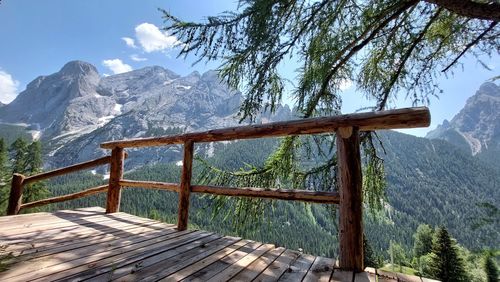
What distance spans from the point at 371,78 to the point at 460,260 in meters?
16.6

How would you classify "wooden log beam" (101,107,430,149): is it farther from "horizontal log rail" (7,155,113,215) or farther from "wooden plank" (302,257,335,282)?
"horizontal log rail" (7,155,113,215)

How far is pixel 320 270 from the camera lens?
207 centimetres

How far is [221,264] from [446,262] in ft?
59.7

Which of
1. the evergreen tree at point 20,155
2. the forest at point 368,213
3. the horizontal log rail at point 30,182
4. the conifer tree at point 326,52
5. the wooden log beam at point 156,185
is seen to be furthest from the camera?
the evergreen tree at point 20,155

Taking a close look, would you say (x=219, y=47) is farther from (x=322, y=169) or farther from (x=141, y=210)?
(x=141, y=210)

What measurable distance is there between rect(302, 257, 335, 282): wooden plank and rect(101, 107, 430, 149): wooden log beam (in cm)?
107

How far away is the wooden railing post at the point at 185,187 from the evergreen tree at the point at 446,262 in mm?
17149

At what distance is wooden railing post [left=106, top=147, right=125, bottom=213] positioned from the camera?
14.9 feet

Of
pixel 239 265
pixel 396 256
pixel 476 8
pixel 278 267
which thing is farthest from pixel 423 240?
pixel 239 265

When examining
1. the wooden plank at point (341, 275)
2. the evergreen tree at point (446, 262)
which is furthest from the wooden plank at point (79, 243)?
the evergreen tree at point (446, 262)

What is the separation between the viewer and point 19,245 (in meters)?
2.46

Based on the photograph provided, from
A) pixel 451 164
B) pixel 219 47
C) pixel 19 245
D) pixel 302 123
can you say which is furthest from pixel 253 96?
pixel 451 164

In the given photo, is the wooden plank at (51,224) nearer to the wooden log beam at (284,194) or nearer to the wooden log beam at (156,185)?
the wooden log beam at (156,185)

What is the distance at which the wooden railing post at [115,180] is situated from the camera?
453 cm
